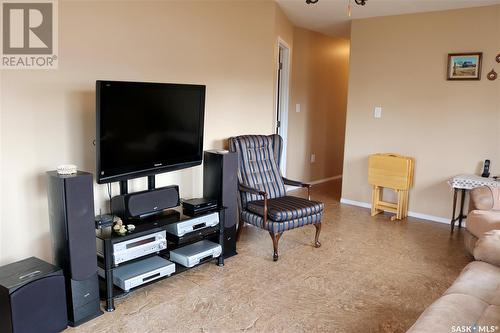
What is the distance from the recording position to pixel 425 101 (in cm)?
468

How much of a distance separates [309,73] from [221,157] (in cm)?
328

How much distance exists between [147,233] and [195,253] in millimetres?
477

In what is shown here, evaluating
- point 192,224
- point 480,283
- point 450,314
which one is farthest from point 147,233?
point 480,283

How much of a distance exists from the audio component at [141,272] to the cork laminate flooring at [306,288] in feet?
0.46

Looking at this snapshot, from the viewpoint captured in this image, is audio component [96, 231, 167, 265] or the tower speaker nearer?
the tower speaker

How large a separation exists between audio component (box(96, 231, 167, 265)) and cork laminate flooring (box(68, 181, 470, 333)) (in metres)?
0.31

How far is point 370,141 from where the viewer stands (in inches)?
203

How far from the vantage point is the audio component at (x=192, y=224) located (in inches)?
116

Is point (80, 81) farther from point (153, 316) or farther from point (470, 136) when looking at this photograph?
point (470, 136)

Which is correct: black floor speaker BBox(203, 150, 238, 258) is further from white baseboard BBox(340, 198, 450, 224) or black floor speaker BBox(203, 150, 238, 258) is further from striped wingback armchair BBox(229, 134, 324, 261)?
white baseboard BBox(340, 198, 450, 224)

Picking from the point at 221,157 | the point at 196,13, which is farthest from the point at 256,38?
the point at 221,157

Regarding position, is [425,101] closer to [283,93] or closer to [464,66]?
[464,66]

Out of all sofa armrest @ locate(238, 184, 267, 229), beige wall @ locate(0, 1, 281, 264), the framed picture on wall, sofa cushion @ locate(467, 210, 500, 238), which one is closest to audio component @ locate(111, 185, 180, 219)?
beige wall @ locate(0, 1, 281, 264)

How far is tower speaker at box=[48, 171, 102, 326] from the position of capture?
2297 mm
